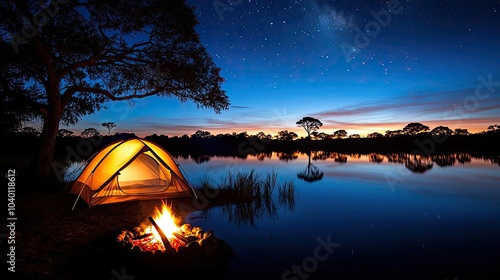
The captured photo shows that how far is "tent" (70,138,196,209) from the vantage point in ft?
30.4

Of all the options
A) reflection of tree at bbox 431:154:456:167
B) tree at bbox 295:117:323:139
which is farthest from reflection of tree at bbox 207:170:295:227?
tree at bbox 295:117:323:139

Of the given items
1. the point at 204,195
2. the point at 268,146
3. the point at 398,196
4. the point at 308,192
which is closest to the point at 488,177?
the point at 398,196

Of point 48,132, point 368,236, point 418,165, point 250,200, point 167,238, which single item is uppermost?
point 48,132

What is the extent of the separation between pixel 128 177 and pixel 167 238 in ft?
20.5

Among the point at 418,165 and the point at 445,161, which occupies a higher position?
the point at 445,161

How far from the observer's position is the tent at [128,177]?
30.4ft

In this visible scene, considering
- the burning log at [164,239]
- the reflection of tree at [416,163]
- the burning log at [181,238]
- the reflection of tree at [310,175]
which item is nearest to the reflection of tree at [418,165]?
the reflection of tree at [416,163]

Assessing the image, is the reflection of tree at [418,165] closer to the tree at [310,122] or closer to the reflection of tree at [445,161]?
the reflection of tree at [445,161]

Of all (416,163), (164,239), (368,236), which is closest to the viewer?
(164,239)

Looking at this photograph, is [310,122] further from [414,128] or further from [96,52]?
[96,52]

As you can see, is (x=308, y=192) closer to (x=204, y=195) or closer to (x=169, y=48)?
(x=204, y=195)

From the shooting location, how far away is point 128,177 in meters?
11.0

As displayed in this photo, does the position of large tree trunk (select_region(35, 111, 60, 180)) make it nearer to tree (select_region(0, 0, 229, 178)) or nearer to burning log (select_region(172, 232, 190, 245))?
tree (select_region(0, 0, 229, 178))

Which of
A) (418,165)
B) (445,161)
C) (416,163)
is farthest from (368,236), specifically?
(445,161)
